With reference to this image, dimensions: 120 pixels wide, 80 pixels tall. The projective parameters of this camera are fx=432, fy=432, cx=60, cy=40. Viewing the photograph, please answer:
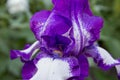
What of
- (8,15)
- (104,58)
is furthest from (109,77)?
(104,58)

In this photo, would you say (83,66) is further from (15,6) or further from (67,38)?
(15,6)

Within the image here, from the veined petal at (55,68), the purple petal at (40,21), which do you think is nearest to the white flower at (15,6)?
the purple petal at (40,21)

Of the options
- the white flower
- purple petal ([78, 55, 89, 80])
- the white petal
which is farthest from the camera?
the white flower

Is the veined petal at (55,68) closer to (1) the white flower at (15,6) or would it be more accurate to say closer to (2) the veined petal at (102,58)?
(2) the veined petal at (102,58)

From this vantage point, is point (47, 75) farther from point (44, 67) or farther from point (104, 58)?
point (104, 58)

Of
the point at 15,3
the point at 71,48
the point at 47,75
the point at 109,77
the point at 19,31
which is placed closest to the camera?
the point at 47,75

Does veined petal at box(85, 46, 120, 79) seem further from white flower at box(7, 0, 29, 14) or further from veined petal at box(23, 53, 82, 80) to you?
white flower at box(7, 0, 29, 14)

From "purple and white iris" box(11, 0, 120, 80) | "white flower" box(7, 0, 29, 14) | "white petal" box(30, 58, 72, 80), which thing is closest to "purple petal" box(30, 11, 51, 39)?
"purple and white iris" box(11, 0, 120, 80)

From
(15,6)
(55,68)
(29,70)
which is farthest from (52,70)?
(15,6)
